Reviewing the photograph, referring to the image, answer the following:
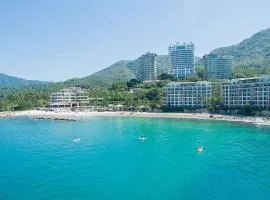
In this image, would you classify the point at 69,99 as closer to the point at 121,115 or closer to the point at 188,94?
the point at 121,115

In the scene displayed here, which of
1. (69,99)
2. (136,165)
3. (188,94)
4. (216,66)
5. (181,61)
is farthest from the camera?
(181,61)

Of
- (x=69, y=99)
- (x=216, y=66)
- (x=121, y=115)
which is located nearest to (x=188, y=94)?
(x=121, y=115)

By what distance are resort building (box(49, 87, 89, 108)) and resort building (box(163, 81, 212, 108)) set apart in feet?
116

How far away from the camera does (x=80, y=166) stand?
3962 cm

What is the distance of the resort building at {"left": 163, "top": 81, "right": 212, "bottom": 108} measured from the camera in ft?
329

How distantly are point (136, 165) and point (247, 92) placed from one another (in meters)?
56.0

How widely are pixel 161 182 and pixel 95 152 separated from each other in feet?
53.1

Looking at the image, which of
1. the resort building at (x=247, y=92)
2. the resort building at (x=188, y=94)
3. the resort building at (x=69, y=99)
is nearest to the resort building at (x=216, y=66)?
the resort building at (x=188, y=94)

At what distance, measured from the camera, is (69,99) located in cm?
12712

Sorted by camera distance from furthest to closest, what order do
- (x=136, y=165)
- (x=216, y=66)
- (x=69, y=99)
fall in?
(x=216, y=66) → (x=69, y=99) → (x=136, y=165)

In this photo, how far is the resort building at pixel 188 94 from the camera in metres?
100

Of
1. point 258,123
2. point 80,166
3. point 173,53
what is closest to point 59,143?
point 80,166

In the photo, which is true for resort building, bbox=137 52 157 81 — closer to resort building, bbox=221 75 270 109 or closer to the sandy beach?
the sandy beach

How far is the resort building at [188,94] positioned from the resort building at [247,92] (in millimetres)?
6052
